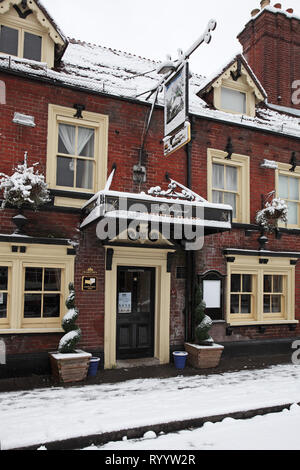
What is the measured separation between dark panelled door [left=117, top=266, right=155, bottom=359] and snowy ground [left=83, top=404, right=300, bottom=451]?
3.65m

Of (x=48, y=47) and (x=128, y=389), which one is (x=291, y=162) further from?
(x=128, y=389)

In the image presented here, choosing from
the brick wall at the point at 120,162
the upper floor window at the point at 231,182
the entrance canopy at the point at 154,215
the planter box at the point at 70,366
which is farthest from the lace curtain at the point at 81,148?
the planter box at the point at 70,366

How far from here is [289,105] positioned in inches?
508

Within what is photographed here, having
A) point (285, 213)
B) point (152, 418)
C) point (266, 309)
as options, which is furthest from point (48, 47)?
point (266, 309)

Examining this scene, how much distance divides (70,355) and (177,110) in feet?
17.4

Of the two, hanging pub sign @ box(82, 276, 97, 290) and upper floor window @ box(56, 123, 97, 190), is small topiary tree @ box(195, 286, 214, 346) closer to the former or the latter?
hanging pub sign @ box(82, 276, 97, 290)

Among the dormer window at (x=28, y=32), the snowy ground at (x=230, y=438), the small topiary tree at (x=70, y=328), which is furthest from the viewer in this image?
the dormer window at (x=28, y=32)

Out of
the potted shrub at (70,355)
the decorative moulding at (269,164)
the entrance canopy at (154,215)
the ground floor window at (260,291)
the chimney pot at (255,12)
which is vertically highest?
the chimney pot at (255,12)

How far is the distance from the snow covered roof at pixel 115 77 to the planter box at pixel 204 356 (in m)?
5.70

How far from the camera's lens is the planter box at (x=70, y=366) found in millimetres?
7004

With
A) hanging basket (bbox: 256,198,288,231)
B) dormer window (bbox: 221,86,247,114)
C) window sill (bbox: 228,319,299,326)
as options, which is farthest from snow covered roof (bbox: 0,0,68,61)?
window sill (bbox: 228,319,299,326)

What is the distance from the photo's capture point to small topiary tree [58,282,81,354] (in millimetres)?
7246

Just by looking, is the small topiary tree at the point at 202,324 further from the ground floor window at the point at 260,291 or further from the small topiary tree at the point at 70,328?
the small topiary tree at the point at 70,328

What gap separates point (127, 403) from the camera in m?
5.99
